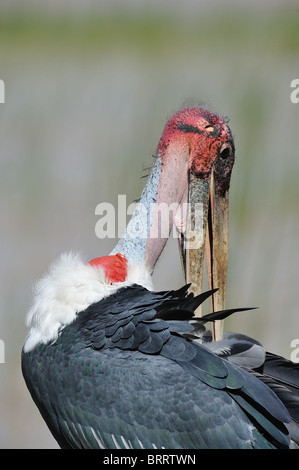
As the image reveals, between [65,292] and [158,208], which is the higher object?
[158,208]

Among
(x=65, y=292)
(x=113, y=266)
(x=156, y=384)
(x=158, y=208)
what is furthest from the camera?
(x=158, y=208)

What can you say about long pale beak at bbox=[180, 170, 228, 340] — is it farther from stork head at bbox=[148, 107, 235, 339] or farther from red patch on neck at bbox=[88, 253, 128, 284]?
red patch on neck at bbox=[88, 253, 128, 284]

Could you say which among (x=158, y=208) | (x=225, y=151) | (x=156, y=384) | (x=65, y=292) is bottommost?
(x=156, y=384)

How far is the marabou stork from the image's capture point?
6.82ft

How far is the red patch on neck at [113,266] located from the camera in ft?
8.60

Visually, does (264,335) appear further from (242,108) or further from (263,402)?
(263,402)

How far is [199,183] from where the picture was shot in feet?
9.44

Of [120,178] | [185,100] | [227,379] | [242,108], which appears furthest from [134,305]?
[242,108]

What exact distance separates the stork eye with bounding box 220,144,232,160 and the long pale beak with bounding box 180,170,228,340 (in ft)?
0.26

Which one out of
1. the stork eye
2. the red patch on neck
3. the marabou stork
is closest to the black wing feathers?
the marabou stork

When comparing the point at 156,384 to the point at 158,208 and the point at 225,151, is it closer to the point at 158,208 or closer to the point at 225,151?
the point at 158,208

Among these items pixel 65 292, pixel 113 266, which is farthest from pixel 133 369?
pixel 113 266

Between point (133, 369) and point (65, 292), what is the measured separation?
488mm

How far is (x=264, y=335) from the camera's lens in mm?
4691
